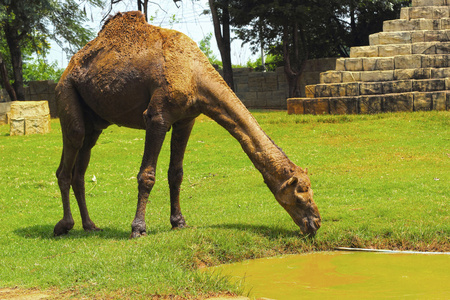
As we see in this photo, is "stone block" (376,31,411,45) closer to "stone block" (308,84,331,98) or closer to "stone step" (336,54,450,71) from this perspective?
"stone step" (336,54,450,71)

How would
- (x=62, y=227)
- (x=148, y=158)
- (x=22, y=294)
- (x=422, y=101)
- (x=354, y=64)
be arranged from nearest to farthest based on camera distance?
1. (x=22, y=294)
2. (x=148, y=158)
3. (x=62, y=227)
4. (x=422, y=101)
5. (x=354, y=64)

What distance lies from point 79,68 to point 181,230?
2.64 metres

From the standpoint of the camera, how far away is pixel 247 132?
668 cm

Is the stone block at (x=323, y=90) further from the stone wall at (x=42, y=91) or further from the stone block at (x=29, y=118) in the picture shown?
the stone wall at (x=42, y=91)

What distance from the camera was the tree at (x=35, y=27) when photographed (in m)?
25.9

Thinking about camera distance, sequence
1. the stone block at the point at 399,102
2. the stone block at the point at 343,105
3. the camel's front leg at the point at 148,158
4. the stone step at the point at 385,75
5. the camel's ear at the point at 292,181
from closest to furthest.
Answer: the camel's ear at the point at 292,181 < the camel's front leg at the point at 148,158 < the stone block at the point at 399,102 < the stone block at the point at 343,105 < the stone step at the point at 385,75

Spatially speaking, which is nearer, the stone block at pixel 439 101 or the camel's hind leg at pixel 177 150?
the camel's hind leg at pixel 177 150

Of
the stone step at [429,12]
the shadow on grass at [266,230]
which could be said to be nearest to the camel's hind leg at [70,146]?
the shadow on grass at [266,230]

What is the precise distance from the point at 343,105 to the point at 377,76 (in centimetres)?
172

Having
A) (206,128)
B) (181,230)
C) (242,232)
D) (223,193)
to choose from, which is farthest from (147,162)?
(206,128)

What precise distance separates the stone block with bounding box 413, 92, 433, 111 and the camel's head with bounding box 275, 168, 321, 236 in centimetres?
1158

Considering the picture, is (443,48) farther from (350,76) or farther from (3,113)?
(3,113)

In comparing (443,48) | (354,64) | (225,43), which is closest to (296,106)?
(354,64)

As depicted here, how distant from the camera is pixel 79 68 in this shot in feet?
25.2
